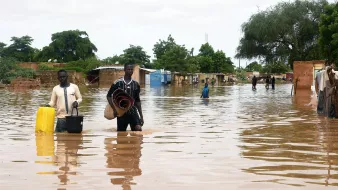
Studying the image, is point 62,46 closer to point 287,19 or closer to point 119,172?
point 287,19

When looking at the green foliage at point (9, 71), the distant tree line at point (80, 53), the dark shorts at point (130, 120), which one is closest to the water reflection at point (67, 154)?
the dark shorts at point (130, 120)

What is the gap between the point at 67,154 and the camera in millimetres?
6965

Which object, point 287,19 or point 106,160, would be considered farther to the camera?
point 287,19

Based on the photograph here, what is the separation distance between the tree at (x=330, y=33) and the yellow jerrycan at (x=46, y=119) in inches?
A: 1135

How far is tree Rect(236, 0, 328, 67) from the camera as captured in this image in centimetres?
4800

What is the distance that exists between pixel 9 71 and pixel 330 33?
32044mm

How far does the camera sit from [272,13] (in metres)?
49.6

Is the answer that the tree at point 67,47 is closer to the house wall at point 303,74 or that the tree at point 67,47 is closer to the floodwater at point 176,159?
the house wall at point 303,74

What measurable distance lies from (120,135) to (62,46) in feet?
279

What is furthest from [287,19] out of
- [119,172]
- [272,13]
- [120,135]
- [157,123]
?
[119,172]

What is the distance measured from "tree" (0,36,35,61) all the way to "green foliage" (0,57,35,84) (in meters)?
29.1

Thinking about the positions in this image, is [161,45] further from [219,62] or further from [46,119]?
[46,119]

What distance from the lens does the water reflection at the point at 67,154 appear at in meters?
5.55

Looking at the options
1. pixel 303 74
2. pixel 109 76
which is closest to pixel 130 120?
pixel 303 74
